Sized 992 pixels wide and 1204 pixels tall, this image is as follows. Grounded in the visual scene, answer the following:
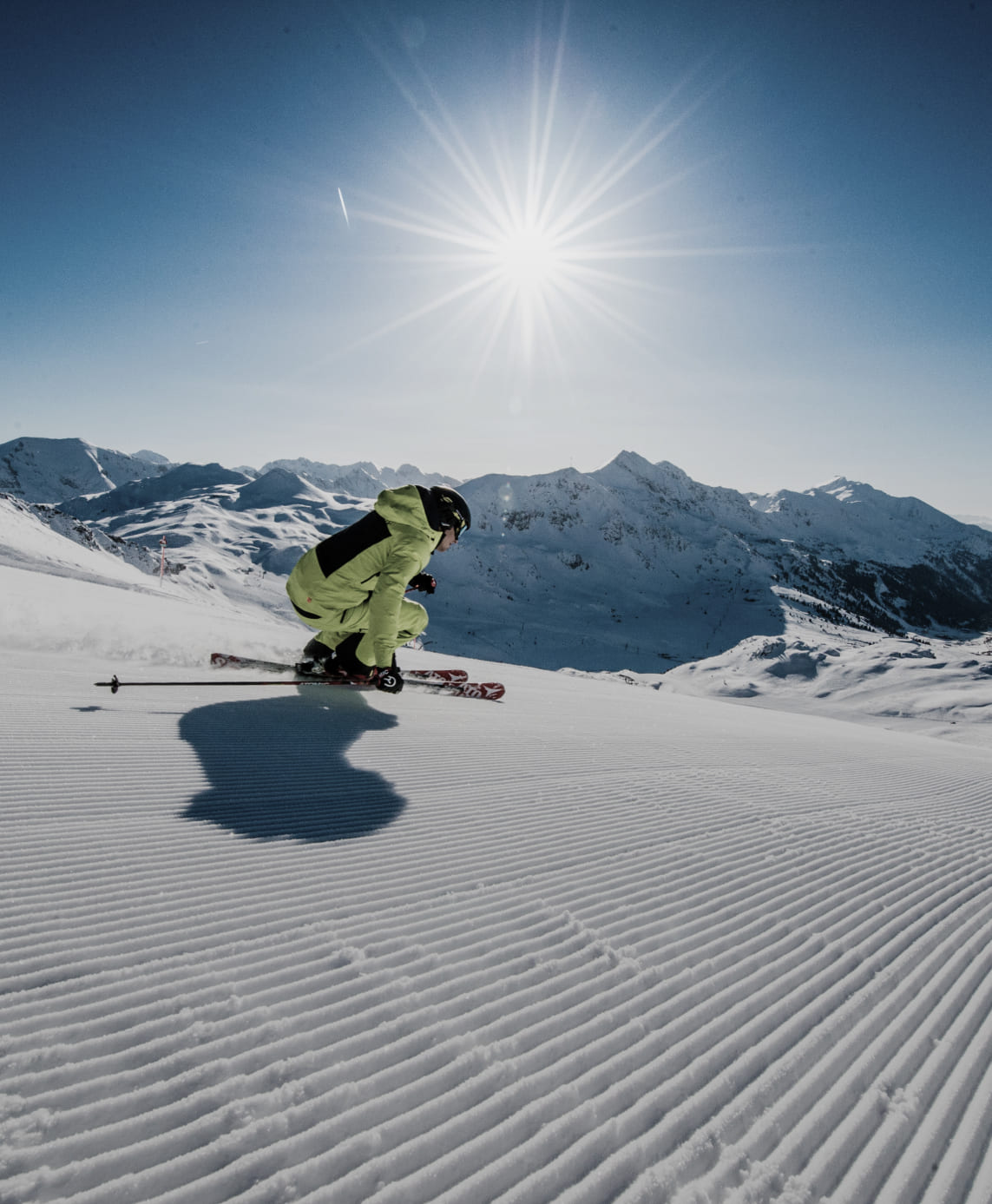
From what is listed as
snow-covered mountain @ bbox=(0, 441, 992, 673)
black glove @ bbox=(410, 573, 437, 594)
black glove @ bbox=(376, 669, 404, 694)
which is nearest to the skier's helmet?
black glove @ bbox=(410, 573, 437, 594)

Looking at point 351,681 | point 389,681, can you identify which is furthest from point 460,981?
point 351,681

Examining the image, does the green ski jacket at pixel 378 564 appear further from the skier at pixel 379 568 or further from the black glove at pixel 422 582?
the black glove at pixel 422 582

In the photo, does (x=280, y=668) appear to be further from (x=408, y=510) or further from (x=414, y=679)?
(x=408, y=510)

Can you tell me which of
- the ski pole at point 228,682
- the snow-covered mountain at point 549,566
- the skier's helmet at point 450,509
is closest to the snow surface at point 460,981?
the ski pole at point 228,682

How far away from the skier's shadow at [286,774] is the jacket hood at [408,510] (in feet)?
6.33

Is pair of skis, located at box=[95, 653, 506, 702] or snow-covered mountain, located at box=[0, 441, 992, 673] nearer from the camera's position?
pair of skis, located at box=[95, 653, 506, 702]

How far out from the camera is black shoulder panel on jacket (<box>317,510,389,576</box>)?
613 cm

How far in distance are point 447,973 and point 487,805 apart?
1702mm

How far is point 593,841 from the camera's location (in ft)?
10.8

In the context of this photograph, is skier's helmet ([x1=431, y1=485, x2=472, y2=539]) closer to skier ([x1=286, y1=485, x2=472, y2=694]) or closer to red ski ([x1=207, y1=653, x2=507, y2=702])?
skier ([x1=286, y1=485, x2=472, y2=694])

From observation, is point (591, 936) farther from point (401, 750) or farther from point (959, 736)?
point (959, 736)

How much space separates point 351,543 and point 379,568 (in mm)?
386

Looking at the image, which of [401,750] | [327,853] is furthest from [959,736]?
[327,853]

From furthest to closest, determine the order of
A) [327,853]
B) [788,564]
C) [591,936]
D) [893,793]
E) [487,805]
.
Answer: [788,564], [893,793], [487,805], [327,853], [591,936]
